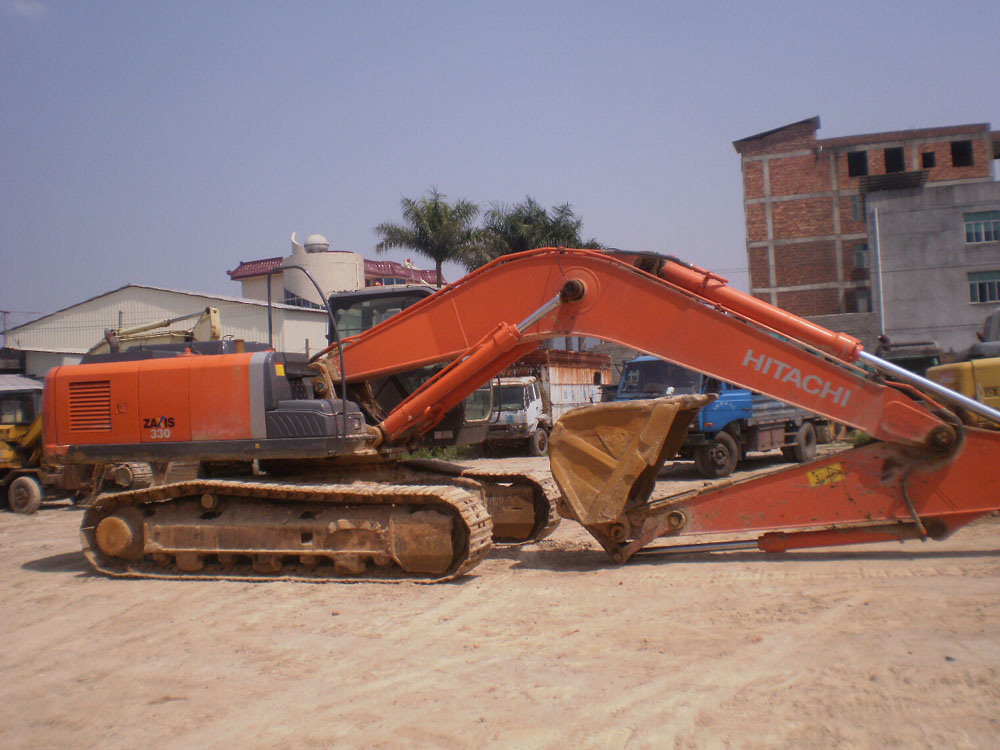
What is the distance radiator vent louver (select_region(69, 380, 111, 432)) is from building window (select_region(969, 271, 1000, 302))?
3765 centimetres

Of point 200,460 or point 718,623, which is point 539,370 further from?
point 718,623

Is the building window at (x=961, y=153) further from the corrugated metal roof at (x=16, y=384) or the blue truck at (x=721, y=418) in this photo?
the corrugated metal roof at (x=16, y=384)

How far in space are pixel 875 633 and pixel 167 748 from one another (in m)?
3.97

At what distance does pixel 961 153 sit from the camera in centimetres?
4484

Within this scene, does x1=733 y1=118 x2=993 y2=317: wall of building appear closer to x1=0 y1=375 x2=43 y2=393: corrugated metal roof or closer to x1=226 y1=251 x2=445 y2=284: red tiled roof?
x1=226 y1=251 x2=445 y2=284: red tiled roof

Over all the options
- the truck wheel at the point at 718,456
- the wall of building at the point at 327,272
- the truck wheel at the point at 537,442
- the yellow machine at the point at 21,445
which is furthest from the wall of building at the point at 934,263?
the yellow machine at the point at 21,445

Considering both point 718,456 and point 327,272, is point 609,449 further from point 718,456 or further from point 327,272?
point 327,272

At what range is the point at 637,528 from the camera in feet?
24.1

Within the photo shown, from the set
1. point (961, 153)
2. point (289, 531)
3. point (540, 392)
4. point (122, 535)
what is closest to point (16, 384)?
point (122, 535)

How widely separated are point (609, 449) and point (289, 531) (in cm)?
298

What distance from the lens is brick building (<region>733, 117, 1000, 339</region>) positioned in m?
44.6

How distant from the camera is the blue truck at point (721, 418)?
15422 mm

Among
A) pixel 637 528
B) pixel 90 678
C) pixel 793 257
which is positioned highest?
pixel 793 257

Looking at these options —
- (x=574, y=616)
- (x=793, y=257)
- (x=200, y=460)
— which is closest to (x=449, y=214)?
(x=793, y=257)
